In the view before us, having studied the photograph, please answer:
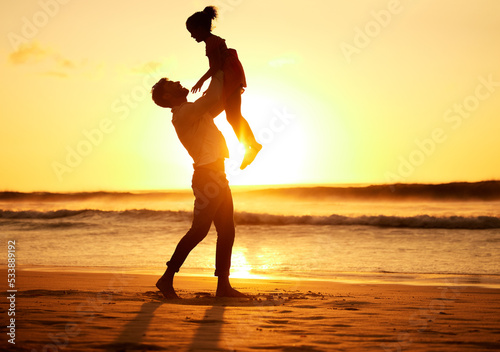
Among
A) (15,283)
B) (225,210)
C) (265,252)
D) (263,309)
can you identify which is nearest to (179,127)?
(225,210)

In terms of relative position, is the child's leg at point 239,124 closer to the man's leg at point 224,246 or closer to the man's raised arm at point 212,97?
the man's raised arm at point 212,97

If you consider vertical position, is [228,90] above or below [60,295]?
above

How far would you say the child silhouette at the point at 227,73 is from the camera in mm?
4504

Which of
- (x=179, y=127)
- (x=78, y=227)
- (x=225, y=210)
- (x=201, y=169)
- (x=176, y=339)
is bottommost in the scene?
(x=78, y=227)

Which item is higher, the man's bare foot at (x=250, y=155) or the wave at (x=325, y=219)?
the man's bare foot at (x=250, y=155)

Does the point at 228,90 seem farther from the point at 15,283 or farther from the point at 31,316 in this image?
the point at 15,283

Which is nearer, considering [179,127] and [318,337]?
[318,337]

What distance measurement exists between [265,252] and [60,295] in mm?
6427

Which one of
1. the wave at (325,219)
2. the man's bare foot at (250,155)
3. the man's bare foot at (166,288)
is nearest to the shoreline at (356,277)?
the man's bare foot at (166,288)

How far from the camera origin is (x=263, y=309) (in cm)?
397

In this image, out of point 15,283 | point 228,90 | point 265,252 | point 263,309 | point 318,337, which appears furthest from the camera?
point 265,252

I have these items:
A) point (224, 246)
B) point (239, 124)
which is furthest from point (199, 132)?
point (224, 246)

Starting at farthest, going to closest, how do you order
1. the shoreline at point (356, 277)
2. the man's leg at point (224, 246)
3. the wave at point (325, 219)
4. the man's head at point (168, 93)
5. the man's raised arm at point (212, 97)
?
the wave at point (325, 219) < the shoreline at point (356, 277) < the man's leg at point (224, 246) < the man's head at point (168, 93) < the man's raised arm at point (212, 97)

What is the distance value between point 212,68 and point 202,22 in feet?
1.22
